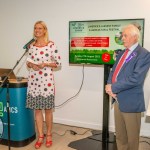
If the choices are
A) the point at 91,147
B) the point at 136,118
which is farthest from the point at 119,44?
the point at 91,147

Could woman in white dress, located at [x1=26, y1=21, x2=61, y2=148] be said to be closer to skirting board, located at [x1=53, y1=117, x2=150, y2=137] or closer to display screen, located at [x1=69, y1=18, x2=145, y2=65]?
display screen, located at [x1=69, y1=18, x2=145, y2=65]

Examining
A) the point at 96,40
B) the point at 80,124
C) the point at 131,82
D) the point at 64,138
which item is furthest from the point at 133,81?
the point at 80,124

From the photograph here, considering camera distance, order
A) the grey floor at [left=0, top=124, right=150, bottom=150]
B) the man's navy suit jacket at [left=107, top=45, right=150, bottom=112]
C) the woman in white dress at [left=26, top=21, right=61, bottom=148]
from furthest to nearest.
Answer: the grey floor at [left=0, top=124, right=150, bottom=150] < the woman in white dress at [left=26, top=21, right=61, bottom=148] < the man's navy suit jacket at [left=107, top=45, right=150, bottom=112]

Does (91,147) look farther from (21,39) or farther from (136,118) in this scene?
(21,39)

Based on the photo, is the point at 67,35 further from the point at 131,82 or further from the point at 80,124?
the point at 131,82

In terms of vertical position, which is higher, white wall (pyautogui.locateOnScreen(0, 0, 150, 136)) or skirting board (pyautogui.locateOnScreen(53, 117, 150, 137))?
white wall (pyautogui.locateOnScreen(0, 0, 150, 136))

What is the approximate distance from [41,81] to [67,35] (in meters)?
0.98

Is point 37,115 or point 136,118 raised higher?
point 136,118

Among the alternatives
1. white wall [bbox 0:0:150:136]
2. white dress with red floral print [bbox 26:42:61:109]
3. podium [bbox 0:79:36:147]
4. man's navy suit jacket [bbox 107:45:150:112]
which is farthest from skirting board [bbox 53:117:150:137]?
man's navy suit jacket [bbox 107:45:150:112]

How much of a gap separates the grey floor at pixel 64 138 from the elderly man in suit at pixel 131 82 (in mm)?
913

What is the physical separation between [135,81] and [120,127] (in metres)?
0.59

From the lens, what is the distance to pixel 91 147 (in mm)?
2844

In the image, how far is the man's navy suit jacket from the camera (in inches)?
79.8

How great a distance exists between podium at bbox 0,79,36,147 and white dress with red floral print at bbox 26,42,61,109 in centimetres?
10
